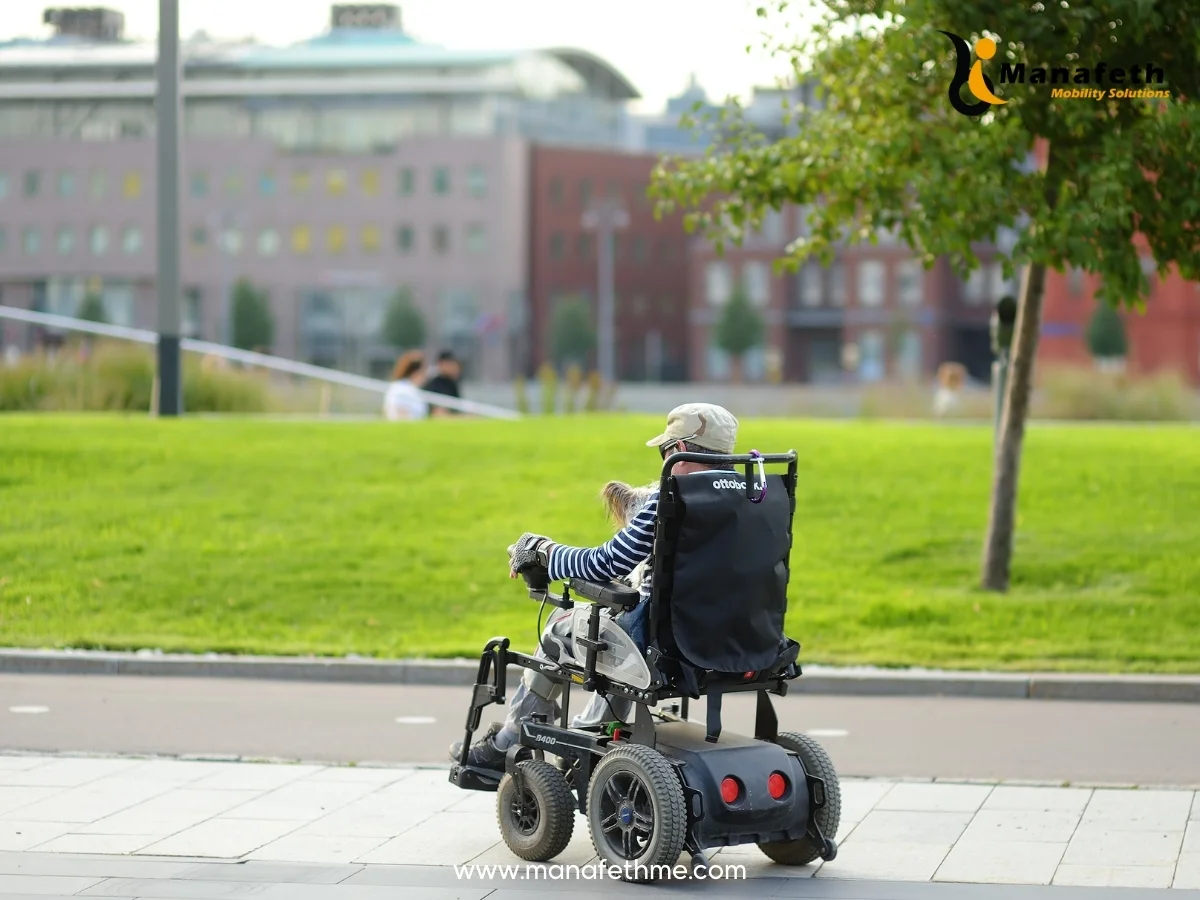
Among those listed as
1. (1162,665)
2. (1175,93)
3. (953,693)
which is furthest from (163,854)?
(1175,93)

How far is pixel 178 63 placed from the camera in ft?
61.8

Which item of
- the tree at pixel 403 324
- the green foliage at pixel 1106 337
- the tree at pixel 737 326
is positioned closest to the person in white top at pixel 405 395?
the green foliage at pixel 1106 337

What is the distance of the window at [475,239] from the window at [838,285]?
57.8ft

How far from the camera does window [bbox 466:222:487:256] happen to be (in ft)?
320

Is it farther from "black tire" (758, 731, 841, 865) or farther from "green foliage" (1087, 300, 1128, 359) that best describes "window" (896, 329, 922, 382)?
"black tire" (758, 731, 841, 865)

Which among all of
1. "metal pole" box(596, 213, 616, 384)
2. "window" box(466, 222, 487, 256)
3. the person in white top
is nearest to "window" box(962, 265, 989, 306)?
"metal pole" box(596, 213, 616, 384)

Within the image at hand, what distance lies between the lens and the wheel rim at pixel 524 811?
6.54 metres

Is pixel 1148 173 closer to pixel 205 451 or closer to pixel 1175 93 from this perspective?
pixel 1175 93

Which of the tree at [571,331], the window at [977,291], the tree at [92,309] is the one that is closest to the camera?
the tree at [571,331]

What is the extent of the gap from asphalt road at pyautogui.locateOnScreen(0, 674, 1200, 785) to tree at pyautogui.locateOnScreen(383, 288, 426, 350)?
83.6 metres

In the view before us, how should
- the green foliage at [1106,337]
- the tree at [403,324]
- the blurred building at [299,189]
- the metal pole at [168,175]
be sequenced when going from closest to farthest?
the metal pole at [168,175] < the green foliage at [1106,337] < the tree at [403,324] < the blurred building at [299,189]

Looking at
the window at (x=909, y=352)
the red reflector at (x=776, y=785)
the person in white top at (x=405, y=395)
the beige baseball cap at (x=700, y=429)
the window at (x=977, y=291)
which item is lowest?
the window at (x=909, y=352)

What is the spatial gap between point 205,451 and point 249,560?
4.00 m

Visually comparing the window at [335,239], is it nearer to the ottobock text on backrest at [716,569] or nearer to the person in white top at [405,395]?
the person in white top at [405,395]
